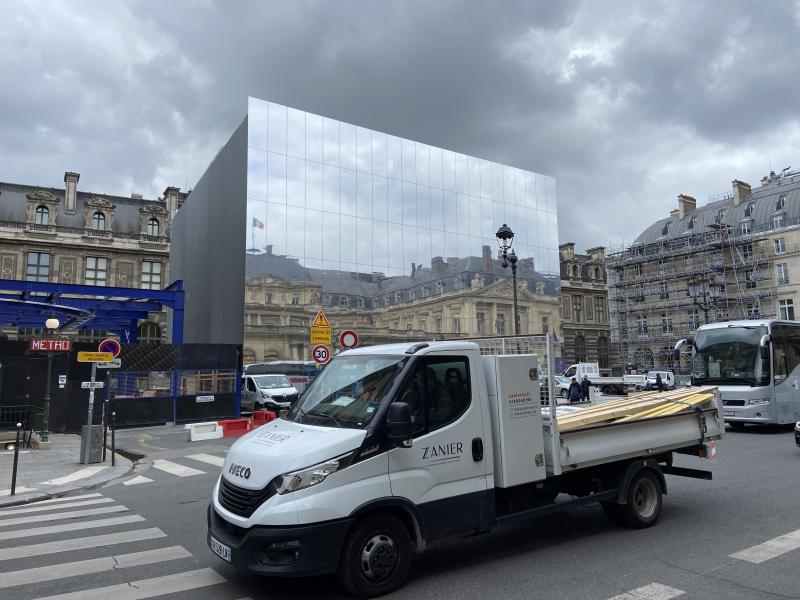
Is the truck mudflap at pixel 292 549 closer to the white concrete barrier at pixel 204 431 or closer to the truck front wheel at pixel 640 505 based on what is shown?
the truck front wheel at pixel 640 505

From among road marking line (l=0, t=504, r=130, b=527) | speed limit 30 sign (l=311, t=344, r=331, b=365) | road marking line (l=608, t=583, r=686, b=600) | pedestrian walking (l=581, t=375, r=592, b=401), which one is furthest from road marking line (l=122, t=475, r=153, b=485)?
pedestrian walking (l=581, t=375, r=592, b=401)

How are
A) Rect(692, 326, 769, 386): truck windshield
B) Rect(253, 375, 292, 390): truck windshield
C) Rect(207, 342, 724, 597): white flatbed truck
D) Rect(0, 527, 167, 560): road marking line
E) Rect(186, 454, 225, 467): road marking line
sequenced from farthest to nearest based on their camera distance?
Rect(253, 375, 292, 390): truck windshield → Rect(692, 326, 769, 386): truck windshield → Rect(186, 454, 225, 467): road marking line → Rect(0, 527, 167, 560): road marking line → Rect(207, 342, 724, 597): white flatbed truck

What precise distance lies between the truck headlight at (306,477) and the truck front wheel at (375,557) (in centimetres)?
53

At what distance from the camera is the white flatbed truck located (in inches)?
184

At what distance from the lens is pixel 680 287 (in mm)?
61844

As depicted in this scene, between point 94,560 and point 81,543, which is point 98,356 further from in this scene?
point 94,560

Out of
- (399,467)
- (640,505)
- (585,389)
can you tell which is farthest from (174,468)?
(585,389)

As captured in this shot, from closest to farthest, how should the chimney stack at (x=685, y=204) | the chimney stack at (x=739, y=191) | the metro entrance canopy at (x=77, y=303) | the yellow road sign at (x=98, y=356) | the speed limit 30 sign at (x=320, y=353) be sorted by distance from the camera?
the yellow road sign at (x=98, y=356) < the speed limit 30 sign at (x=320, y=353) < the metro entrance canopy at (x=77, y=303) < the chimney stack at (x=739, y=191) < the chimney stack at (x=685, y=204)

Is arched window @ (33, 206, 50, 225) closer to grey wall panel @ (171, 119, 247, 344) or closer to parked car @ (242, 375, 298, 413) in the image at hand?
grey wall panel @ (171, 119, 247, 344)

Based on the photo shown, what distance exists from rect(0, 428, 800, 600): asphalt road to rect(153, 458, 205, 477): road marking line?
10.8 feet

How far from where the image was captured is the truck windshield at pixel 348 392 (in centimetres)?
529

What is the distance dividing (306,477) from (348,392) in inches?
42.9

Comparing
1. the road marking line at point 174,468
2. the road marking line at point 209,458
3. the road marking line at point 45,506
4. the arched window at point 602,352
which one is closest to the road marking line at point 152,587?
the road marking line at point 45,506

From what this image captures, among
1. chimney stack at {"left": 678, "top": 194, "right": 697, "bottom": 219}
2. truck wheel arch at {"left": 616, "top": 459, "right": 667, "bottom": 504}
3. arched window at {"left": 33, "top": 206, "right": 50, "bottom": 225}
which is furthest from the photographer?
chimney stack at {"left": 678, "top": 194, "right": 697, "bottom": 219}
